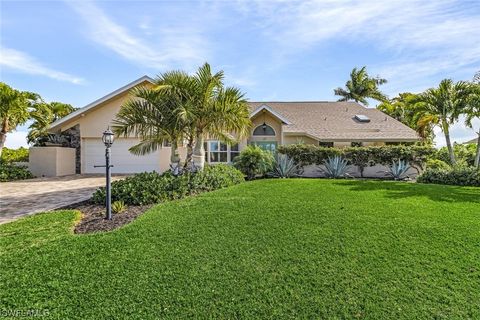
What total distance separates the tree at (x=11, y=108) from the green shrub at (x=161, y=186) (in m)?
11.8

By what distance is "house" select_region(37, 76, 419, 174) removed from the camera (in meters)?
18.6

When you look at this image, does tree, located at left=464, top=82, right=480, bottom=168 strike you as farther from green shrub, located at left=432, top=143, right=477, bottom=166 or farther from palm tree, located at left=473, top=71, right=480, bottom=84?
green shrub, located at left=432, top=143, right=477, bottom=166

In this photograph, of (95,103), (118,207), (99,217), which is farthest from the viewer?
(95,103)

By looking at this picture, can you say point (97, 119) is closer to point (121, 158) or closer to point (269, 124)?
point (121, 158)

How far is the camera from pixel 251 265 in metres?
4.89

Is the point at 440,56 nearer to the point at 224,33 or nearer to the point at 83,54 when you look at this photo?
the point at 224,33

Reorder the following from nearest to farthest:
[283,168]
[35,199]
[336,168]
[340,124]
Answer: [35,199]
[283,168]
[336,168]
[340,124]

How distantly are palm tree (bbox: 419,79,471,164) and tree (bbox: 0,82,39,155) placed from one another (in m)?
23.3

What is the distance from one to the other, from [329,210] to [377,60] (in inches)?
417

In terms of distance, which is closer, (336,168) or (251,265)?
(251,265)

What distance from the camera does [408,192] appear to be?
10.3 m

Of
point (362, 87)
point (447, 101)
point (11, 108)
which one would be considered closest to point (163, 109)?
point (11, 108)

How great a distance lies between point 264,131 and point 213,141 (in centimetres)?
370

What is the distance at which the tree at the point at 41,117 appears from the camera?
20844mm
